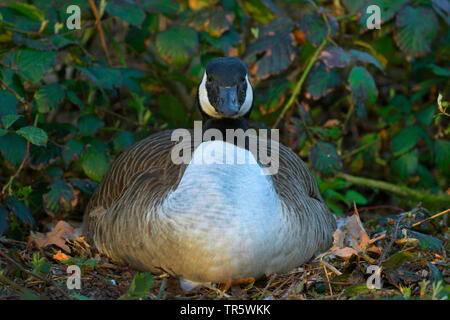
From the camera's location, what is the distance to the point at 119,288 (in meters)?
3.61

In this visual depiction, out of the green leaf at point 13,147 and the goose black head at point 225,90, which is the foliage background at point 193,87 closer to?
the green leaf at point 13,147

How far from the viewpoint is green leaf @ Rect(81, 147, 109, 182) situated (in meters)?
5.11

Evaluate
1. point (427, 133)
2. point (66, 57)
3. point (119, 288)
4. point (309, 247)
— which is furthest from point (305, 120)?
point (119, 288)

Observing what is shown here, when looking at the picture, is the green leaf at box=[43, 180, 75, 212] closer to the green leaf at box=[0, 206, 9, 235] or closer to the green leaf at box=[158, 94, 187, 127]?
the green leaf at box=[0, 206, 9, 235]

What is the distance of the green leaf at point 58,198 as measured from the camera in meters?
4.84

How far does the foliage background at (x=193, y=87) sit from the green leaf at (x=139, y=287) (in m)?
1.47

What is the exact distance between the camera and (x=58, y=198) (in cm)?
484

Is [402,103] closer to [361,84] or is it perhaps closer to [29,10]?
[361,84]

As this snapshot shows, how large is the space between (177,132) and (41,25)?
4.62 feet

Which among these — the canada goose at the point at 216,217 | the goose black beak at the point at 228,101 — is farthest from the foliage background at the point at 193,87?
the goose black beak at the point at 228,101

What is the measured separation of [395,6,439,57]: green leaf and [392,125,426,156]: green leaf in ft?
2.59

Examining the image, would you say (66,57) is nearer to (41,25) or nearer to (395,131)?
(41,25)

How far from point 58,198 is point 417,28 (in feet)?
11.7

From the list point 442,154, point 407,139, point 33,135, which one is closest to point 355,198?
point 407,139
